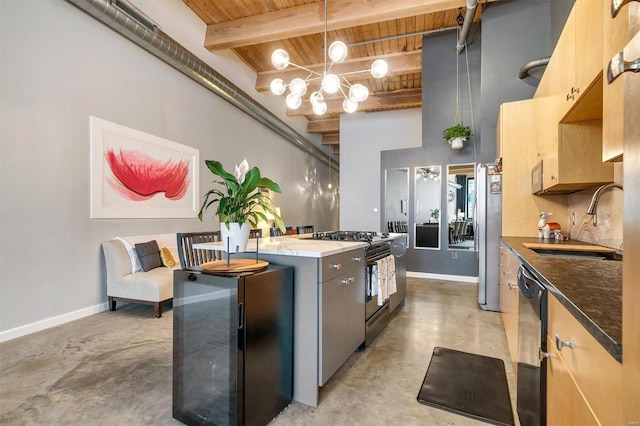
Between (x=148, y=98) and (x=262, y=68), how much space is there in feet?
9.63

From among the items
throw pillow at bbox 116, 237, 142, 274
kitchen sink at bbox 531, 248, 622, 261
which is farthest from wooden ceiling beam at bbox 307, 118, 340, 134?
kitchen sink at bbox 531, 248, 622, 261

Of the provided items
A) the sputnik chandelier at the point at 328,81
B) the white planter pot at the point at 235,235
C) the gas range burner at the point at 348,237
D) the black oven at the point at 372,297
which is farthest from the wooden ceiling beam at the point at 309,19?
the white planter pot at the point at 235,235

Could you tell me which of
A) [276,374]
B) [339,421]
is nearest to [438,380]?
[339,421]

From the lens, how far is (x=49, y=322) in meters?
3.01

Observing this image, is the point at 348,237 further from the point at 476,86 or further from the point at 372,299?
the point at 476,86

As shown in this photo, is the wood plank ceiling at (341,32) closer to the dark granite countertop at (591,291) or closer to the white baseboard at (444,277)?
the dark granite countertop at (591,291)

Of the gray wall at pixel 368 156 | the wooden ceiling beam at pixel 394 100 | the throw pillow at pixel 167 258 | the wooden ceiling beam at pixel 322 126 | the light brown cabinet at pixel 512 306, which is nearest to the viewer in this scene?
the light brown cabinet at pixel 512 306

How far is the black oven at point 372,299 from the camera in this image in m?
2.60

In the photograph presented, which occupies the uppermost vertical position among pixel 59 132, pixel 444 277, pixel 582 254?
pixel 59 132

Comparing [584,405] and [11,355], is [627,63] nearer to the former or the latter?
[584,405]

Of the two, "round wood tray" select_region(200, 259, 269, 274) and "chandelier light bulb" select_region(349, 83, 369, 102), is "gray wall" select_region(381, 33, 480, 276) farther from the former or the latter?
"round wood tray" select_region(200, 259, 269, 274)

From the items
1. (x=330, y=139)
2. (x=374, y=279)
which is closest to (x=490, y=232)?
(x=374, y=279)

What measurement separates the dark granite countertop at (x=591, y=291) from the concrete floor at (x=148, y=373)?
1.00m

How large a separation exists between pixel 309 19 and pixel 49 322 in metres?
4.74
